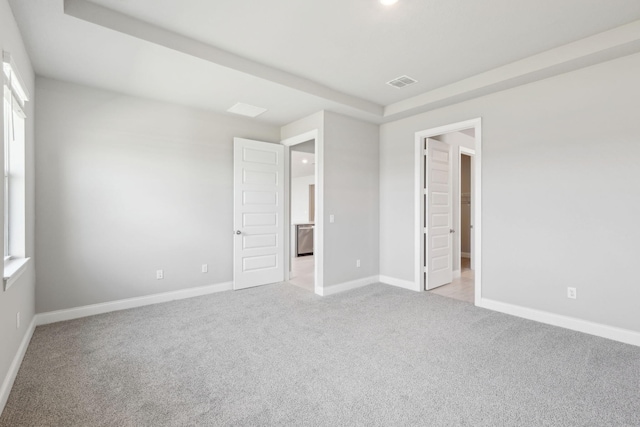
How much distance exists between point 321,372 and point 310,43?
283cm

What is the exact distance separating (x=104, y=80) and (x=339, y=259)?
3.58 m

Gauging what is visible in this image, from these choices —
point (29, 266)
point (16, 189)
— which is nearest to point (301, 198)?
point (29, 266)

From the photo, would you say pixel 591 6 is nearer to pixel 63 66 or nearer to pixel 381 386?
pixel 381 386

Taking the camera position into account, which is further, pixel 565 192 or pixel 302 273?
pixel 302 273

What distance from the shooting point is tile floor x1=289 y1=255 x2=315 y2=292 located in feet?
16.1

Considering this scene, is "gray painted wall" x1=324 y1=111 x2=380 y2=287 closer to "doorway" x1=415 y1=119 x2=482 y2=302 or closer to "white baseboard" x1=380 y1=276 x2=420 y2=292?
"white baseboard" x1=380 y1=276 x2=420 y2=292

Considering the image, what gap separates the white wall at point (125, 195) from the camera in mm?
3283

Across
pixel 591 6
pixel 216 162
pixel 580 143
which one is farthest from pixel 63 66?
pixel 580 143

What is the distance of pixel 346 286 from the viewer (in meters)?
4.57

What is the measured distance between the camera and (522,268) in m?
3.45

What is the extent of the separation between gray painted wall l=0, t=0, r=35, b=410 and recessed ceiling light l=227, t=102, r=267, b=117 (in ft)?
6.73

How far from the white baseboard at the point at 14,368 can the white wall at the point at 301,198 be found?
8.85m

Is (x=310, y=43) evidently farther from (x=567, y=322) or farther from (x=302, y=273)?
(x=302, y=273)

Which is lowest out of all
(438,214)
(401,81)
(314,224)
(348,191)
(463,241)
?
(463,241)
